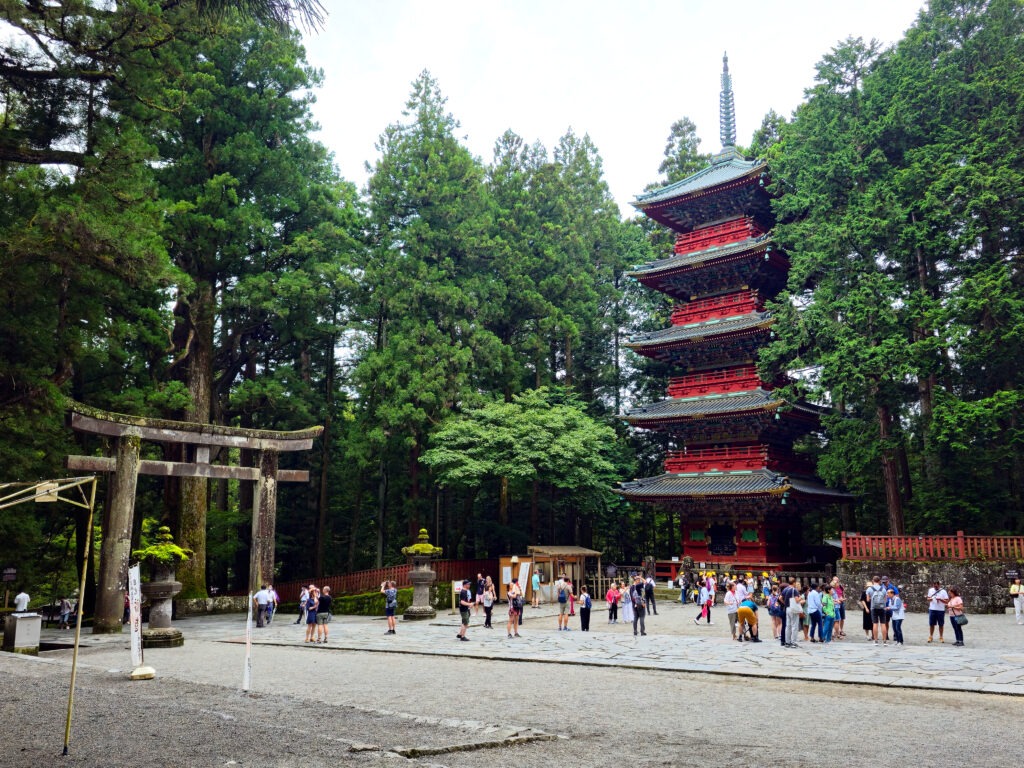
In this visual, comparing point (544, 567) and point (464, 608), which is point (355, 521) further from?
point (464, 608)

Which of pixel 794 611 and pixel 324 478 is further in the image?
pixel 324 478

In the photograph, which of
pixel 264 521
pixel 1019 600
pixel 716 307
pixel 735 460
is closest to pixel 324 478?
pixel 264 521

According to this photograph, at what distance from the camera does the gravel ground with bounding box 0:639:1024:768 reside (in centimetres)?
691

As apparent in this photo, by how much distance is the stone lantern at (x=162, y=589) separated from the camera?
54.5ft

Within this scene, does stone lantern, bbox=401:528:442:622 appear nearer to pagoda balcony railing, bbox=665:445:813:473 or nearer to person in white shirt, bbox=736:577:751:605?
person in white shirt, bbox=736:577:751:605

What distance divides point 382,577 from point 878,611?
16.8m

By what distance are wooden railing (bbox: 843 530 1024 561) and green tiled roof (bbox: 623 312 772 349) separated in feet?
32.5

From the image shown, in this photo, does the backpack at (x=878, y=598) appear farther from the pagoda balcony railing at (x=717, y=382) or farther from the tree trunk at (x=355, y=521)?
the tree trunk at (x=355, y=521)

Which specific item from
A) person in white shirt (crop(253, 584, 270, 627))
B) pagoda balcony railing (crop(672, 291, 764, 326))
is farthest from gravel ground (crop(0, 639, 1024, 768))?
pagoda balcony railing (crop(672, 291, 764, 326))

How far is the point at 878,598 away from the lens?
1608cm

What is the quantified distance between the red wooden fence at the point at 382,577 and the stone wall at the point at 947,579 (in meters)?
12.9

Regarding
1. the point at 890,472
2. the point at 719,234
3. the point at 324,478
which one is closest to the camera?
the point at 890,472

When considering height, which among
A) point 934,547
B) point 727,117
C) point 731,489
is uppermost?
point 727,117

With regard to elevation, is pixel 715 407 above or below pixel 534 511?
above
